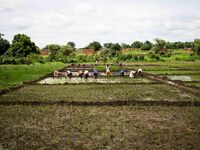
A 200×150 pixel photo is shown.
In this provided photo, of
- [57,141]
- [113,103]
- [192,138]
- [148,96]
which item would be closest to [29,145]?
[57,141]

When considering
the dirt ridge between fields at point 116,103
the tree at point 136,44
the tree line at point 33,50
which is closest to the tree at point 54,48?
the tree line at point 33,50

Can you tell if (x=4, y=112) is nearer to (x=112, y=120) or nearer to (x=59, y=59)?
(x=112, y=120)

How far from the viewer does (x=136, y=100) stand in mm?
11812

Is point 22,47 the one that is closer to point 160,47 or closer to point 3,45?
point 3,45

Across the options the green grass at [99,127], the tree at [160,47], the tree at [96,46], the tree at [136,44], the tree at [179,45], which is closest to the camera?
the green grass at [99,127]

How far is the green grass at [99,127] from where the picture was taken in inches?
257

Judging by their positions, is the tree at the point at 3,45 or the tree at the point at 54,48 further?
the tree at the point at 54,48

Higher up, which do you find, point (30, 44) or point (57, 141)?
point (30, 44)

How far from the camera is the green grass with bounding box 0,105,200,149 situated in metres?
6.53

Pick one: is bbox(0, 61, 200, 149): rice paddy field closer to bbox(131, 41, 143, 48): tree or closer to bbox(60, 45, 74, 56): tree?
bbox(60, 45, 74, 56): tree

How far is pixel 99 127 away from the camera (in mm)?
7934

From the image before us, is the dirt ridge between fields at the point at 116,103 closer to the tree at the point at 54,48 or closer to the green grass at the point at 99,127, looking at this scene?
the green grass at the point at 99,127

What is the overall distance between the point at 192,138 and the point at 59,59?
161 feet

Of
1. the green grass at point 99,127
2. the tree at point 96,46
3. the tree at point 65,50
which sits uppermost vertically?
the tree at point 96,46
